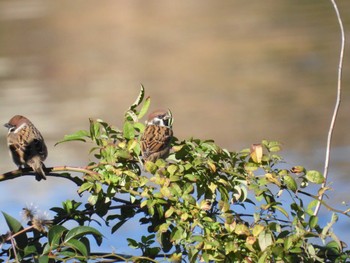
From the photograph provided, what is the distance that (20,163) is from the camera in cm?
412

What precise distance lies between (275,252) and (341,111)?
5262mm

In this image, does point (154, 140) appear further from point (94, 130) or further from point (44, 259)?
point (44, 259)

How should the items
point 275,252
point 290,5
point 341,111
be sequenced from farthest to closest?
point 290,5
point 341,111
point 275,252

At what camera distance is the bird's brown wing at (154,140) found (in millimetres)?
3371

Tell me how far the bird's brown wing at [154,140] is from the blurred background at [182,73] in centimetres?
64

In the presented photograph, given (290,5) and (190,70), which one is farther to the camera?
(290,5)

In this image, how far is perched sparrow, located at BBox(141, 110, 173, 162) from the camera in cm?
333

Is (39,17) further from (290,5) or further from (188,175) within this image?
(188,175)

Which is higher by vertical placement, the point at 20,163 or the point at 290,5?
the point at 290,5

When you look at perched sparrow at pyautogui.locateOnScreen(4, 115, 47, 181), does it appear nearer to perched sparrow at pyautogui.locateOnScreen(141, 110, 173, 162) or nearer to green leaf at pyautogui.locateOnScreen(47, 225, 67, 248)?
perched sparrow at pyautogui.locateOnScreen(141, 110, 173, 162)

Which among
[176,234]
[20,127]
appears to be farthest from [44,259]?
[20,127]

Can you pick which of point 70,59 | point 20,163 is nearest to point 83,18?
point 70,59

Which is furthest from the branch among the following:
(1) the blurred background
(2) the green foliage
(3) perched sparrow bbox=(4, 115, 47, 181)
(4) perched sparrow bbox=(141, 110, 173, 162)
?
(1) the blurred background

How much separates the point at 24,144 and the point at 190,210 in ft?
5.55
